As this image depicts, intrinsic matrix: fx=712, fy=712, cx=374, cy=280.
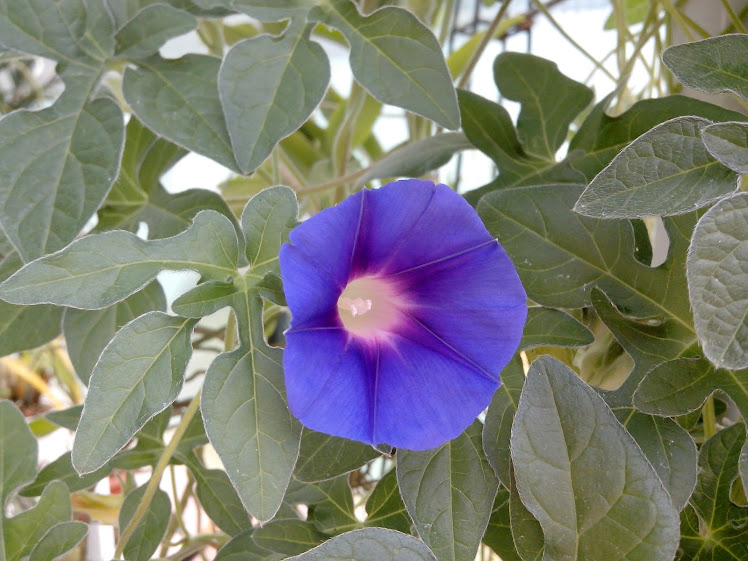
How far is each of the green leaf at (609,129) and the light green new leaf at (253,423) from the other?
0.35 m

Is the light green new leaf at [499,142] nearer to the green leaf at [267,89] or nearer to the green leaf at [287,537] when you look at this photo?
the green leaf at [267,89]

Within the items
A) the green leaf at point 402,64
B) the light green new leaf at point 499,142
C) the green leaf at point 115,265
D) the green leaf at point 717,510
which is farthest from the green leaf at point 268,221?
the green leaf at point 717,510

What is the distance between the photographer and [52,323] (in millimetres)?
692

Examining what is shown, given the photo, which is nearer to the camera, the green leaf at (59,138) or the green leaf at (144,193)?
the green leaf at (59,138)

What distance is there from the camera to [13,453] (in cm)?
66

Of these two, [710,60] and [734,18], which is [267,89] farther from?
[734,18]

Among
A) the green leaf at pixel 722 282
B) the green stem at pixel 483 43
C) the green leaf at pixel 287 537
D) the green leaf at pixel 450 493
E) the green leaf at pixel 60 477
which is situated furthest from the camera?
the green stem at pixel 483 43

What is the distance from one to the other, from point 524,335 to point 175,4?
1.52 feet

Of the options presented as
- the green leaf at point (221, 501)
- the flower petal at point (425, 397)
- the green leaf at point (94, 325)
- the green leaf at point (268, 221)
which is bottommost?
the green leaf at point (221, 501)

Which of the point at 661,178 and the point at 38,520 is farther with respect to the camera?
the point at 38,520

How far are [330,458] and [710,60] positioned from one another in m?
0.40

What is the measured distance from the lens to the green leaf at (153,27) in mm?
629

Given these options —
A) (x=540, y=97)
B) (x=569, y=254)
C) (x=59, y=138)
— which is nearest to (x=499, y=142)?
(x=540, y=97)

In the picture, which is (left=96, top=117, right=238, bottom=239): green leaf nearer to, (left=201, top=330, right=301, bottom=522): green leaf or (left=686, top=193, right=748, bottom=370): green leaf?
(left=201, top=330, right=301, bottom=522): green leaf
